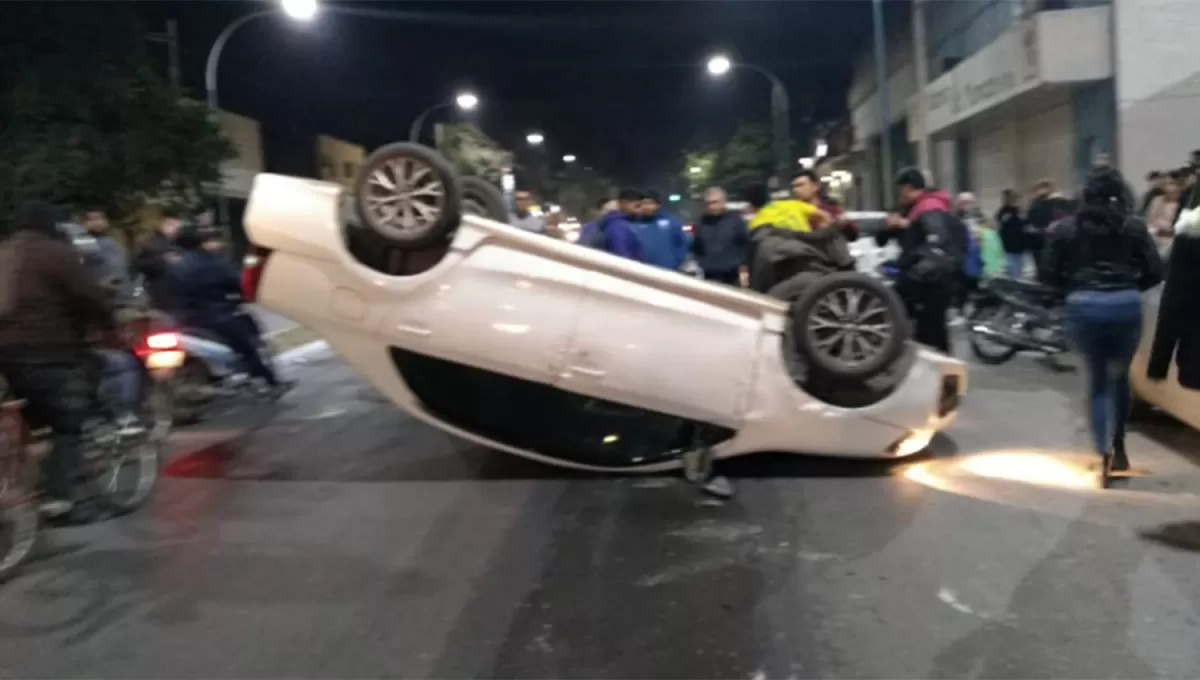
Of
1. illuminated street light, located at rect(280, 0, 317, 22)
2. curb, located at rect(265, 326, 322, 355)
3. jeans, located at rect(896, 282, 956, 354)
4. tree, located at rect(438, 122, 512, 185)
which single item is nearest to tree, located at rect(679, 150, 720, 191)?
tree, located at rect(438, 122, 512, 185)

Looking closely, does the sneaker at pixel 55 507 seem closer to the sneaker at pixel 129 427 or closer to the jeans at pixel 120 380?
the sneaker at pixel 129 427

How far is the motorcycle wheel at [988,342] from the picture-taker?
39.8 ft

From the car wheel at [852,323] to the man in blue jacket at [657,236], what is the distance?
3559mm

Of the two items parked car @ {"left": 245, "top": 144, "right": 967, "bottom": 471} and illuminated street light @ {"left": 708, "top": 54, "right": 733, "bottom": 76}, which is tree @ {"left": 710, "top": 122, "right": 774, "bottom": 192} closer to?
illuminated street light @ {"left": 708, "top": 54, "right": 733, "bottom": 76}

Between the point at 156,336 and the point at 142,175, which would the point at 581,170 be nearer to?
the point at 142,175

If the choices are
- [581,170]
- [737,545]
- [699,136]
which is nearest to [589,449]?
[737,545]

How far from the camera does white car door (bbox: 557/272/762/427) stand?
21.9 feet

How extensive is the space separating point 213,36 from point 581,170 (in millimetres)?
50119

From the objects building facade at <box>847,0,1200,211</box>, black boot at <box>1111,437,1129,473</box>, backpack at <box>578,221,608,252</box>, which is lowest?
black boot at <box>1111,437,1129,473</box>

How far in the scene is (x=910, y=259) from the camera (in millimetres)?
9234

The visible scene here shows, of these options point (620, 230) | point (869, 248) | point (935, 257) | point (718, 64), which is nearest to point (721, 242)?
point (620, 230)

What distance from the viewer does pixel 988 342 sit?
1219 centimetres

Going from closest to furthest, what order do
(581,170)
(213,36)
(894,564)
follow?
(894,564) < (213,36) < (581,170)

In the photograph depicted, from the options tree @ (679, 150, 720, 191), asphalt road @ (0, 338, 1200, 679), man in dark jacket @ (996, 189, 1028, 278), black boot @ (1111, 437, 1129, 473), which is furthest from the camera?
tree @ (679, 150, 720, 191)
